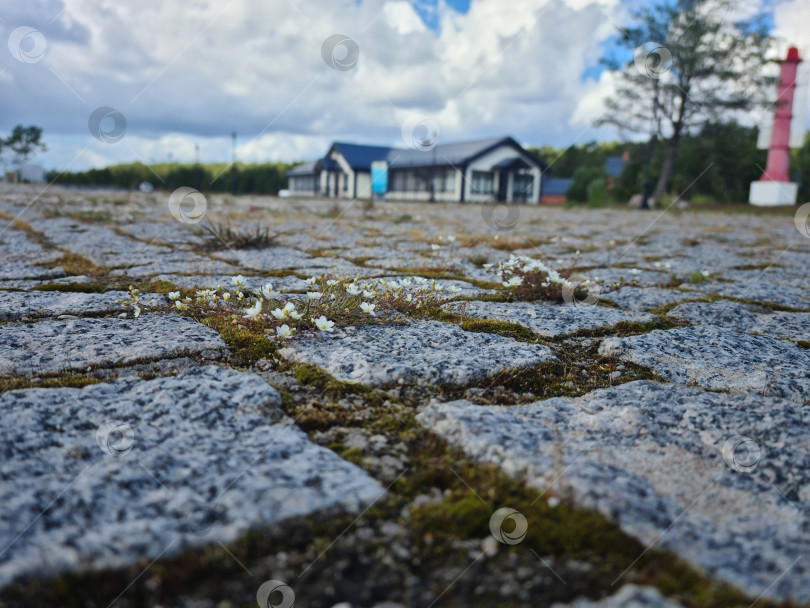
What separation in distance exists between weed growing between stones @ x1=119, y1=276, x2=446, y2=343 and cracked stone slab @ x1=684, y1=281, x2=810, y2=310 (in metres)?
1.83

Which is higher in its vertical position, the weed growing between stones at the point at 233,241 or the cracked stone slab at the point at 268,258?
the weed growing between stones at the point at 233,241

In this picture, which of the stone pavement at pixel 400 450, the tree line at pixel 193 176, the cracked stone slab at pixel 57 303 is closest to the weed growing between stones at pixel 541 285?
the stone pavement at pixel 400 450

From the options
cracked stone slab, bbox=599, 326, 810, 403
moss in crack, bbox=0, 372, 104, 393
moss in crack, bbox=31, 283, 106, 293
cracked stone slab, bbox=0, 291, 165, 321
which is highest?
moss in crack, bbox=31, 283, 106, 293

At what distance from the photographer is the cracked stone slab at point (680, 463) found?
922 millimetres

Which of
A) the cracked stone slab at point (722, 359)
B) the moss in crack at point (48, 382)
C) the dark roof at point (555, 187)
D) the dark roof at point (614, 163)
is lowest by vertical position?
the moss in crack at point (48, 382)

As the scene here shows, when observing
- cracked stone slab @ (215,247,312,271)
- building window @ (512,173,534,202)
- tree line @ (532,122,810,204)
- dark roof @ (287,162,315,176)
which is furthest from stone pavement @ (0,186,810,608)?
dark roof @ (287,162,315,176)

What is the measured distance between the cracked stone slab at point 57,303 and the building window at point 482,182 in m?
30.6

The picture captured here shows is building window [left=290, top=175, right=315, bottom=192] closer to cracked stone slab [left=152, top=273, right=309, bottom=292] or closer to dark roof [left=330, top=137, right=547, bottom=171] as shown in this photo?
dark roof [left=330, top=137, right=547, bottom=171]

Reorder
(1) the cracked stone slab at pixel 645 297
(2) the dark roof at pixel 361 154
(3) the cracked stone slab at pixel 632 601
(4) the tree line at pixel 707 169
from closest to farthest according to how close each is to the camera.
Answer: (3) the cracked stone slab at pixel 632 601 < (1) the cracked stone slab at pixel 645 297 < (4) the tree line at pixel 707 169 < (2) the dark roof at pixel 361 154

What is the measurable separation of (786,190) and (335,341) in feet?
82.1

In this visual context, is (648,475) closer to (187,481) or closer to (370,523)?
(370,523)

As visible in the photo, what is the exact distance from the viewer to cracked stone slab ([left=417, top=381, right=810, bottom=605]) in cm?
92

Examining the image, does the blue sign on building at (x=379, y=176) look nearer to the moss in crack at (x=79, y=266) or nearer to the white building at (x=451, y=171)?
the white building at (x=451, y=171)

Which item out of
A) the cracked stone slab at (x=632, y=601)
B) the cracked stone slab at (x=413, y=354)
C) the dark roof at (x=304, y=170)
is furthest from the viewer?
the dark roof at (x=304, y=170)
